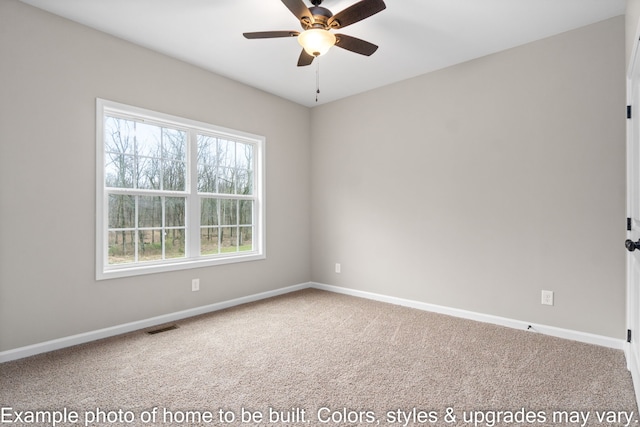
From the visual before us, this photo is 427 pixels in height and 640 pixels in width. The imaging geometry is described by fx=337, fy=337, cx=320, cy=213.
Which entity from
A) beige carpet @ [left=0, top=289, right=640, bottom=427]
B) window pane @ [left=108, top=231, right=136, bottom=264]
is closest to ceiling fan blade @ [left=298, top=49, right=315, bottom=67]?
window pane @ [left=108, top=231, right=136, bottom=264]

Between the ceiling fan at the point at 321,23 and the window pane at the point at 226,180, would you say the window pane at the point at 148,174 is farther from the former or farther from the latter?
the ceiling fan at the point at 321,23

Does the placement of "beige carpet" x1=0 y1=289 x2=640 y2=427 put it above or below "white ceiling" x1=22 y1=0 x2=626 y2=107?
below

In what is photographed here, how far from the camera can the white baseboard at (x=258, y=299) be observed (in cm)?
263

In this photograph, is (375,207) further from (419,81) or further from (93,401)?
(93,401)

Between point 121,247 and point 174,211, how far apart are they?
614 mm

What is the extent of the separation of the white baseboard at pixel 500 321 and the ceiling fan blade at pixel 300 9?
120 inches

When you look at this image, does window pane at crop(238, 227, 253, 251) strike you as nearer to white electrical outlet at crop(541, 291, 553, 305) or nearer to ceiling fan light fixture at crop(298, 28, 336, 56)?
ceiling fan light fixture at crop(298, 28, 336, 56)

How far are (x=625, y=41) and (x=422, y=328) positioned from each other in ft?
9.38

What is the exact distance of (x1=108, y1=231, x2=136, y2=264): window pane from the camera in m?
3.09

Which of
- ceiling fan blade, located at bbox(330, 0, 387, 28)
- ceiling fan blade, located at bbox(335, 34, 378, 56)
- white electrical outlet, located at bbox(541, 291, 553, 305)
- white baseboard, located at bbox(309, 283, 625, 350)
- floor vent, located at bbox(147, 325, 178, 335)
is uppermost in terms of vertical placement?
ceiling fan blade, located at bbox(330, 0, 387, 28)

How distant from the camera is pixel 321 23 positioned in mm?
2375

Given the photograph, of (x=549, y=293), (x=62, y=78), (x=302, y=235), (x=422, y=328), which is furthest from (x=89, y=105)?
(x=549, y=293)

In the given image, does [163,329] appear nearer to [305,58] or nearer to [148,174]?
[148,174]

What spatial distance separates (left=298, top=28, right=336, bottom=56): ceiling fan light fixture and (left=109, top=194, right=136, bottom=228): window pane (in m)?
2.17
